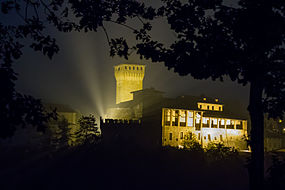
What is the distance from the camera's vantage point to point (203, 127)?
155 feet

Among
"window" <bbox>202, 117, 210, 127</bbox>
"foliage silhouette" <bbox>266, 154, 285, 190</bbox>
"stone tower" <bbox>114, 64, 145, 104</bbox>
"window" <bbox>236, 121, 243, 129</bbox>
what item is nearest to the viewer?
"foliage silhouette" <bbox>266, 154, 285, 190</bbox>

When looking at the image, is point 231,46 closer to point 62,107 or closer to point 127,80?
point 127,80

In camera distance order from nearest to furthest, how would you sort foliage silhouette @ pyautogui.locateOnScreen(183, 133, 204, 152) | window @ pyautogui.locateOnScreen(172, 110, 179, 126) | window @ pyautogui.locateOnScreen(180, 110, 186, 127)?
foliage silhouette @ pyautogui.locateOnScreen(183, 133, 204, 152) → window @ pyautogui.locateOnScreen(172, 110, 179, 126) → window @ pyautogui.locateOnScreen(180, 110, 186, 127)

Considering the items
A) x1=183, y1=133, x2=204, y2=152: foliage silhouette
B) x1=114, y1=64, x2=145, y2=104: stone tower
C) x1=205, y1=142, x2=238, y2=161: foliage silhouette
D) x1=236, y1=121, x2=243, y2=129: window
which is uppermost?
x1=114, y1=64, x2=145, y2=104: stone tower

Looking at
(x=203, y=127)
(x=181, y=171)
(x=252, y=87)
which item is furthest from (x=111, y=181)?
(x=252, y=87)

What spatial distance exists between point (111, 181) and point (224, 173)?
447 inches

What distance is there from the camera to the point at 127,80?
247ft

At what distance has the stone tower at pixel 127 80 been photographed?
7462cm

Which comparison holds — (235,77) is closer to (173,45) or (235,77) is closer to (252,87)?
(252,87)

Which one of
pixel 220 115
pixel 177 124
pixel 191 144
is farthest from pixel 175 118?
pixel 220 115

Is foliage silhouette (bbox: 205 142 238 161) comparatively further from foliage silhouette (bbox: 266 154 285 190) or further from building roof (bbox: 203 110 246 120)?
foliage silhouette (bbox: 266 154 285 190)

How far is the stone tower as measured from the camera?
74625mm

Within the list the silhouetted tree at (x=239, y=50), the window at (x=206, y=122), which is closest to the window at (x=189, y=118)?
the window at (x=206, y=122)

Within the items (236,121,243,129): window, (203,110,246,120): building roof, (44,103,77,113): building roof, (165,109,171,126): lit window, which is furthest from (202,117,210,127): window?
(44,103,77,113): building roof
